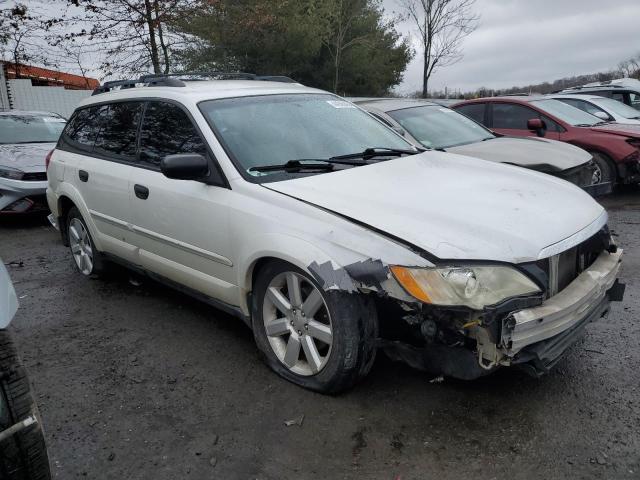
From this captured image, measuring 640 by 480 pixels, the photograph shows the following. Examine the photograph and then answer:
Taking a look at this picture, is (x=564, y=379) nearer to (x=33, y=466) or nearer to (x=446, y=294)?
(x=446, y=294)

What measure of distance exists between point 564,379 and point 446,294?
4.00 feet

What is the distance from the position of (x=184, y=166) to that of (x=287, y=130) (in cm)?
82

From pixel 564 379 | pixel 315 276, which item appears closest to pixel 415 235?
pixel 315 276

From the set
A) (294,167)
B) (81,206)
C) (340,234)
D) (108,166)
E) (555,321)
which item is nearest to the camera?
(555,321)

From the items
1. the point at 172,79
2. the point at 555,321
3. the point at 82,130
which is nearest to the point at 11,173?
the point at 82,130

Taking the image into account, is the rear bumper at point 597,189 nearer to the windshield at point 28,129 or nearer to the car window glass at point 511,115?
the car window glass at point 511,115

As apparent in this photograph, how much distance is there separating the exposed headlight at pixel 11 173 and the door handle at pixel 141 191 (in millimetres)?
4482

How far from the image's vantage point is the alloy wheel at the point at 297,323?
3020 millimetres

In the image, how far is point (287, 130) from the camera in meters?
3.80

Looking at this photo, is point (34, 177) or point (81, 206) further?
point (34, 177)

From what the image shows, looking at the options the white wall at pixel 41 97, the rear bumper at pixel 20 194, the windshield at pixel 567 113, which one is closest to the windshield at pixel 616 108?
the windshield at pixel 567 113

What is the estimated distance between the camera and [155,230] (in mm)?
3998

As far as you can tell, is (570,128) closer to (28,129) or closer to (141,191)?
(141,191)

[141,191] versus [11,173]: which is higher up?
[141,191]
